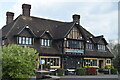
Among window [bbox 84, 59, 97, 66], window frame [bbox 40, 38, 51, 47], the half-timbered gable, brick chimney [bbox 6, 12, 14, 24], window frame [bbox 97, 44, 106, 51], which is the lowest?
window [bbox 84, 59, 97, 66]

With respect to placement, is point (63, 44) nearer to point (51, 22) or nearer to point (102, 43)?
point (51, 22)

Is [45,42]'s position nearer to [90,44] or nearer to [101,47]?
[90,44]

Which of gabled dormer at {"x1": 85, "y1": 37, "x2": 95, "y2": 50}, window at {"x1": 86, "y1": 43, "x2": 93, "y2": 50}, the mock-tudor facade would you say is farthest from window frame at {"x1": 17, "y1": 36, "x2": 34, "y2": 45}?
window at {"x1": 86, "y1": 43, "x2": 93, "y2": 50}

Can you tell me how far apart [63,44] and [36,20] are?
24.6 feet

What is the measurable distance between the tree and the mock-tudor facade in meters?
14.6

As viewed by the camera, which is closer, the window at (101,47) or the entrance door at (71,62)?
the entrance door at (71,62)

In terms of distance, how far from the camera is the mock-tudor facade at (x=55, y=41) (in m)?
32.6

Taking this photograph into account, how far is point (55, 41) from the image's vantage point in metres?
36.2

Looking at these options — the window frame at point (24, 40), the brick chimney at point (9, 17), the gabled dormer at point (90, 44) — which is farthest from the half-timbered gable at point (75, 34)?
the brick chimney at point (9, 17)

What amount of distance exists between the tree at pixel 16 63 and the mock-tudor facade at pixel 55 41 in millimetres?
14561

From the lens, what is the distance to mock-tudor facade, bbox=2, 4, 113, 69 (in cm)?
3256

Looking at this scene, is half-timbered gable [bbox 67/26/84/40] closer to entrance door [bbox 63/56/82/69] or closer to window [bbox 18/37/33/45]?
entrance door [bbox 63/56/82/69]

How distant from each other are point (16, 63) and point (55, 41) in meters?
20.3

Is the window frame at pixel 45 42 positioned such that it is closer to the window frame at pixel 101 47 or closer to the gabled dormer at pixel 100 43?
the gabled dormer at pixel 100 43
